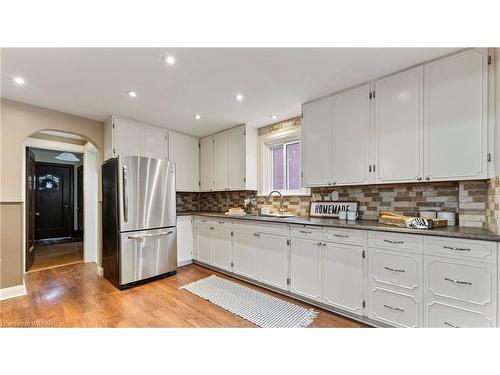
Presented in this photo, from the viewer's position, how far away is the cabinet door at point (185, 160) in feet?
12.9

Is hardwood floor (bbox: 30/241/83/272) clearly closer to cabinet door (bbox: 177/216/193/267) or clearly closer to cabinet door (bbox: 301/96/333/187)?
cabinet door (bbox: 177/216/193/267)

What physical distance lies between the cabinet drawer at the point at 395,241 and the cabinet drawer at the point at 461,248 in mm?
56

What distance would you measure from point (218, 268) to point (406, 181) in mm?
2688

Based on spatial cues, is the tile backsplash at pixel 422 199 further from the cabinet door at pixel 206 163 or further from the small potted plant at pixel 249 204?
the cabinet door at pixel 206 163

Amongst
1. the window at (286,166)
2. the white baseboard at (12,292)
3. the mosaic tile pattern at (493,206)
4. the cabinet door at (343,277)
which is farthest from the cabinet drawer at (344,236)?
the white baseboard at (12,292)

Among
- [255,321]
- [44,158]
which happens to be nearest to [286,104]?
[255,321]

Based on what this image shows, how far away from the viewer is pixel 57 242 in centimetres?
560

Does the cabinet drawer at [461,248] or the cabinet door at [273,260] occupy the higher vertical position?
the cabinet drawer at [461,248]

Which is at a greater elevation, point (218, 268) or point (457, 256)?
point (457, 256)

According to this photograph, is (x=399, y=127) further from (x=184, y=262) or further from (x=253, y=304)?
(x=184, y=262)

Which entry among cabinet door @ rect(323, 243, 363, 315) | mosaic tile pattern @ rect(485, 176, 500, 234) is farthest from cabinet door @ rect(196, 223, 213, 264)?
mosaic tile pattern @ rect(485, 176, 500, 234)

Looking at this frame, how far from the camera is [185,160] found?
410cm

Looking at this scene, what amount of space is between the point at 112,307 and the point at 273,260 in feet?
5.89

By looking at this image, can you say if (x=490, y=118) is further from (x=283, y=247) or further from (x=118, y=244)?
(x=118, y=244)
